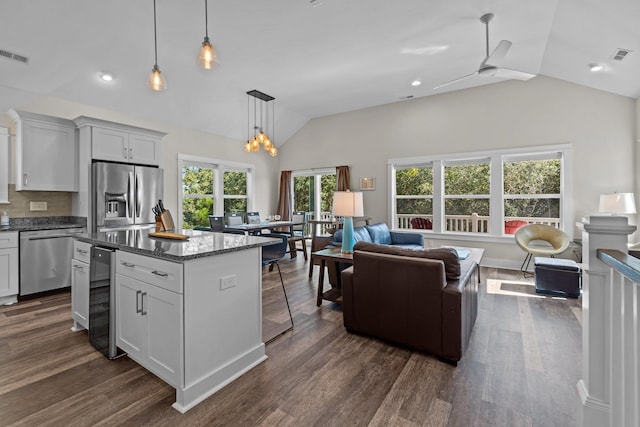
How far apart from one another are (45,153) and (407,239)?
552 centimetres

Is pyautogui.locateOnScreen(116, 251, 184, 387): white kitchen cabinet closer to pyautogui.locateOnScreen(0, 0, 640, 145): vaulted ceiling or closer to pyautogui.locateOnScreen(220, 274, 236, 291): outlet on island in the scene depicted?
pyautogui.locateOnScreen(220, 274, 236, 291): outlet on island

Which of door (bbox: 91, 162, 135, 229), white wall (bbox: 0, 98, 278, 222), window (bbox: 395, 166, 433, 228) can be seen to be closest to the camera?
door (bbox: 91, 162, 135, 229)

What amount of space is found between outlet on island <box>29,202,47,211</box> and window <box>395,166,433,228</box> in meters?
6.12

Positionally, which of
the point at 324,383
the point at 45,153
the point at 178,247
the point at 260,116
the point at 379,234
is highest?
the point at 260,116

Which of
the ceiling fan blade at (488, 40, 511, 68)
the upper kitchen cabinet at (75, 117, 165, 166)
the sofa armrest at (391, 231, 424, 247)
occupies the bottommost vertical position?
the sofa armrest at (391, 231, 424, 247)

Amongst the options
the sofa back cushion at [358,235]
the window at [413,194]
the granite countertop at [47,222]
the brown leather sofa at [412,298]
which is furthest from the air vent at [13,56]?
the window at [413,194]

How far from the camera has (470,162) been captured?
5.70m

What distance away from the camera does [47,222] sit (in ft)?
13.8

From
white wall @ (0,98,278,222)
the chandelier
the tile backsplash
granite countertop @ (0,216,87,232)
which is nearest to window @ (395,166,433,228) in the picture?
the chandelier

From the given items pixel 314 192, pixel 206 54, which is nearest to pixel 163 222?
pixel 206 54

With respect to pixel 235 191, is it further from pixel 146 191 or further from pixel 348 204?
pixel 348 204

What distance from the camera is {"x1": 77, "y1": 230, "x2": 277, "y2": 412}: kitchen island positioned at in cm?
175

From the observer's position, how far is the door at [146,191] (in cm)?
453

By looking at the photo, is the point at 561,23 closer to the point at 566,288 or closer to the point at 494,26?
the point at 494,26
